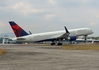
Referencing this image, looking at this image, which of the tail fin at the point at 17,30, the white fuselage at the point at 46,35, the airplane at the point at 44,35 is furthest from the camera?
the tail fin at the point at 17,30

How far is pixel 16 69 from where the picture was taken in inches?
495

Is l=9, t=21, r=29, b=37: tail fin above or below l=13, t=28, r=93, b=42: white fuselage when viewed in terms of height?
above

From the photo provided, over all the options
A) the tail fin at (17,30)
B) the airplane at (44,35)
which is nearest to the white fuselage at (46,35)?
the airplane at (44,35)

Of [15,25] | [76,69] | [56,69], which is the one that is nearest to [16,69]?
[56,69]

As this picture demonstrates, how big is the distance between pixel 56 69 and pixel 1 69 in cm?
315

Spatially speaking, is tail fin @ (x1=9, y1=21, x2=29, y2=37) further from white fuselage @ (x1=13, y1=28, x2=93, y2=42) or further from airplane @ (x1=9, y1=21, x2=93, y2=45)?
white fuselage @ (x1=13, y1=28, x2=93, y2=42)

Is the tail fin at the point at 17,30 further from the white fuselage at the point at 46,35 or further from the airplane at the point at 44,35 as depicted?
the white fuselage at the point at 46,35

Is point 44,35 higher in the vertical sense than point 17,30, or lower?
lower

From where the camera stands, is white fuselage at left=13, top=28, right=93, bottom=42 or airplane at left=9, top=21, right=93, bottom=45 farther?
white fuselage at left=13, top=28, right=93, bottom=42

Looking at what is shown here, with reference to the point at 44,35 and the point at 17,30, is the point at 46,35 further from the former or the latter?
the point at 17,30

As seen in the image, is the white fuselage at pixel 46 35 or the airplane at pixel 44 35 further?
the white fuselage at pixel 46 35

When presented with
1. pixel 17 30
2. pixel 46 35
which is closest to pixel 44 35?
pixel 46 35

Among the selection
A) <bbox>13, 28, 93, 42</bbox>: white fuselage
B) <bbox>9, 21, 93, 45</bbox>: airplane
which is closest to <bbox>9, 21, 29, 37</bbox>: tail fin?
<bbox>9, 21, 93, 45</bbox>: airplane

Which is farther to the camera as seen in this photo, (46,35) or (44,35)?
(46,35)
